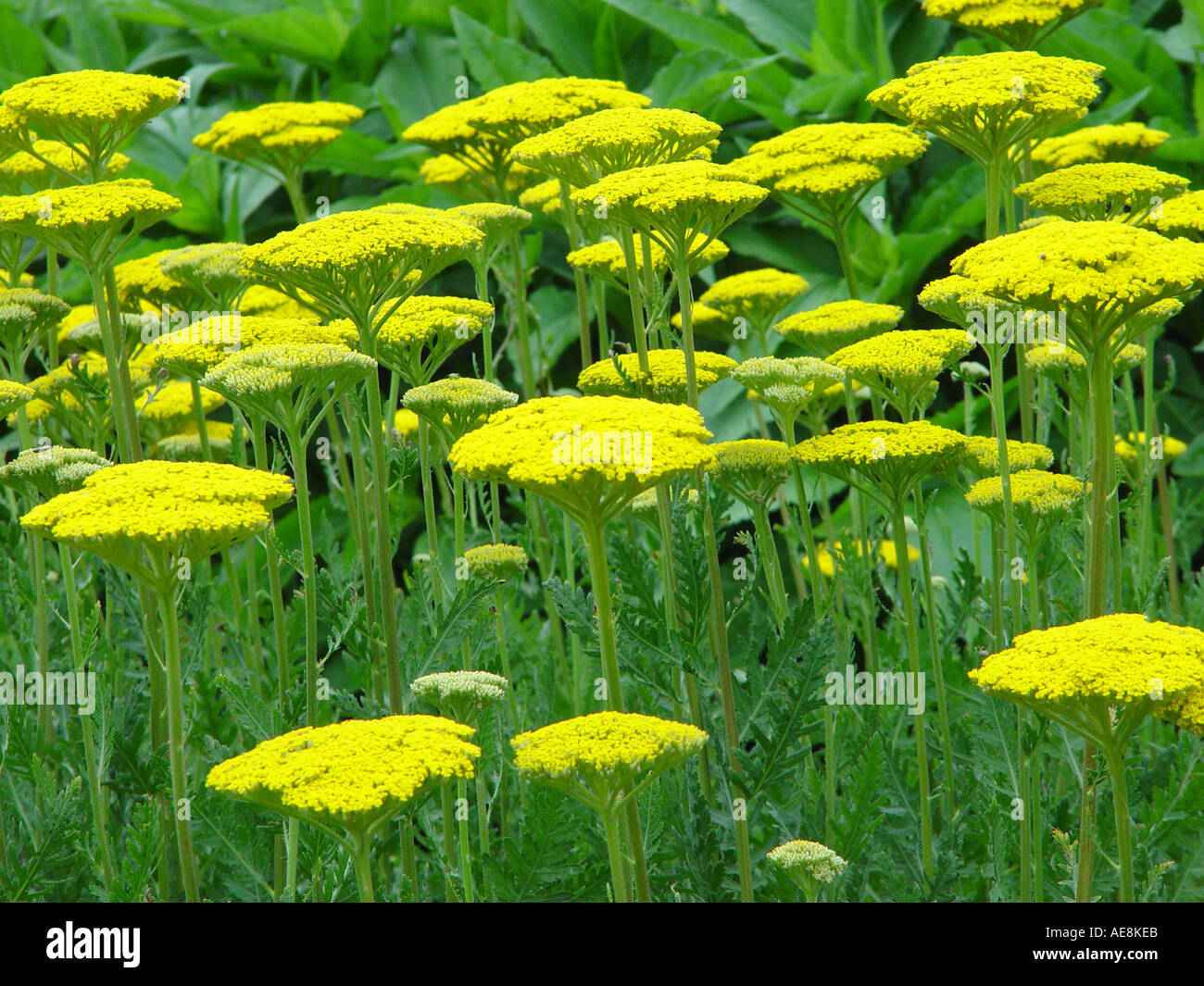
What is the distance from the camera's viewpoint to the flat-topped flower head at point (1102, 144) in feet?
7.47

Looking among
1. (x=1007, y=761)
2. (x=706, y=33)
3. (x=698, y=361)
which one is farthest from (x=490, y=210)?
(x=706, y=33)

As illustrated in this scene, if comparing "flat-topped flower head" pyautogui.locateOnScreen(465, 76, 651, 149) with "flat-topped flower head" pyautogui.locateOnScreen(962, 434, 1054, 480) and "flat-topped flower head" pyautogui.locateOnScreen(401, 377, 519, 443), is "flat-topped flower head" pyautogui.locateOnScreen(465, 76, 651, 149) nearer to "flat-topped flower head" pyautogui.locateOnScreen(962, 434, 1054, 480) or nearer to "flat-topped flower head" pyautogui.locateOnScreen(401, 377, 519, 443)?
"flat-topped flower head" pyautogui.locateOnScreen(401, 377, 519, 443)

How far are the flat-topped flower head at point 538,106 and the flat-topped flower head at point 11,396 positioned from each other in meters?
0.78

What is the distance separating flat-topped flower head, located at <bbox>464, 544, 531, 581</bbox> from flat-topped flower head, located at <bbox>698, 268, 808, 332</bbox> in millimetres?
730

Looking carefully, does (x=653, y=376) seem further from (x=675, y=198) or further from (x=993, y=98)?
(x=993, y=98)

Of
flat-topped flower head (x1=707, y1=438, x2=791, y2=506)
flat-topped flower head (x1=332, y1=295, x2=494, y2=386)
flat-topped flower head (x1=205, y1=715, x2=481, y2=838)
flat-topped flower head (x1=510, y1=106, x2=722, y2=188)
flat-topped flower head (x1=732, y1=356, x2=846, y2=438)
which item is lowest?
flat-topped flower head (x1=205, y1=715, x2=481, y2=838)

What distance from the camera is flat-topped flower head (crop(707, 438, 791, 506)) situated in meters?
1.65

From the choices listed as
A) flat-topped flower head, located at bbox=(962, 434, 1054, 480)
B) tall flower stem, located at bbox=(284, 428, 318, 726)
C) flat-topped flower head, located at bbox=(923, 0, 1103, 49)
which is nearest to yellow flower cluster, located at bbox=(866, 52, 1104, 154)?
flat-topped flower head, located at bbox=(923, 0, 1103, 49)

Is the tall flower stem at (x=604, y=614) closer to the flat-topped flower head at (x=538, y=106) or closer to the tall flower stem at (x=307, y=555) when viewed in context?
the tall flower stem at (x=307, y=555)

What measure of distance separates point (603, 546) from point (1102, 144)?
1.52 metres

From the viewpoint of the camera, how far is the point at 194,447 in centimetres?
211

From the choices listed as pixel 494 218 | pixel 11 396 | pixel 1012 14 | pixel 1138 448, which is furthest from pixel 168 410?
pixel 1138 448
